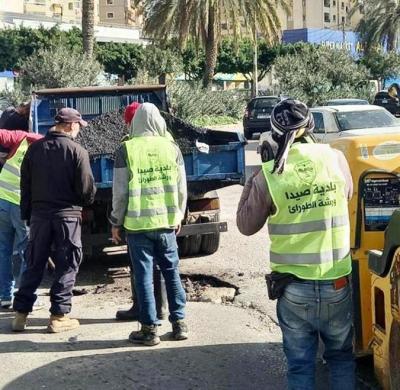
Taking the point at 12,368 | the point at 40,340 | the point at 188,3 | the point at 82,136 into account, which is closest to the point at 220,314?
the point at 40,340

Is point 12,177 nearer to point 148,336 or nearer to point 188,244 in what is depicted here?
point 148,336

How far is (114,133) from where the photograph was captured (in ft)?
25.5

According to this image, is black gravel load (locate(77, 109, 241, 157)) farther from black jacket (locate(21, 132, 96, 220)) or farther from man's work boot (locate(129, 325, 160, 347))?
man's work boot (locate(129, 325, 160, 347))

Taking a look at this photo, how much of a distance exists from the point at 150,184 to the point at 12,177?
1731 mm

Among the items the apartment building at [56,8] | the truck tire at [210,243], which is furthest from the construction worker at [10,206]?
the apartment building at [56,8]

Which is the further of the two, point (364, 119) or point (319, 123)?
point (319, 123)

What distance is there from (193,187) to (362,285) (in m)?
3.78

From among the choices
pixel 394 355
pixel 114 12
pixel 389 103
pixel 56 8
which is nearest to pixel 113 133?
pixel 394 355

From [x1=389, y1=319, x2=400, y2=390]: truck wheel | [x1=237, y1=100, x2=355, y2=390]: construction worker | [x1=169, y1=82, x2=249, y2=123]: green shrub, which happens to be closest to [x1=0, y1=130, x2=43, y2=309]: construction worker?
[x1=237, y1=100, x2=355, y2=390]: construction worker

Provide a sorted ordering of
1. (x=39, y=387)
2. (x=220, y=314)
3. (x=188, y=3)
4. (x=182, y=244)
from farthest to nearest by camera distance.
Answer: (x=188, y=3)
(x=182, y=244)
(x=220, y=314)
(x=39, y=387)

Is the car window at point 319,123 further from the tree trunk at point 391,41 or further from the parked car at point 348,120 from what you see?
the tree trunk at point 391,41

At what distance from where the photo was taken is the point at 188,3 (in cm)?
2991

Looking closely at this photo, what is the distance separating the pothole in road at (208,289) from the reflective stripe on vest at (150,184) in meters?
1.69

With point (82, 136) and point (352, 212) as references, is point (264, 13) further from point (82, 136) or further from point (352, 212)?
point (352, 212)
